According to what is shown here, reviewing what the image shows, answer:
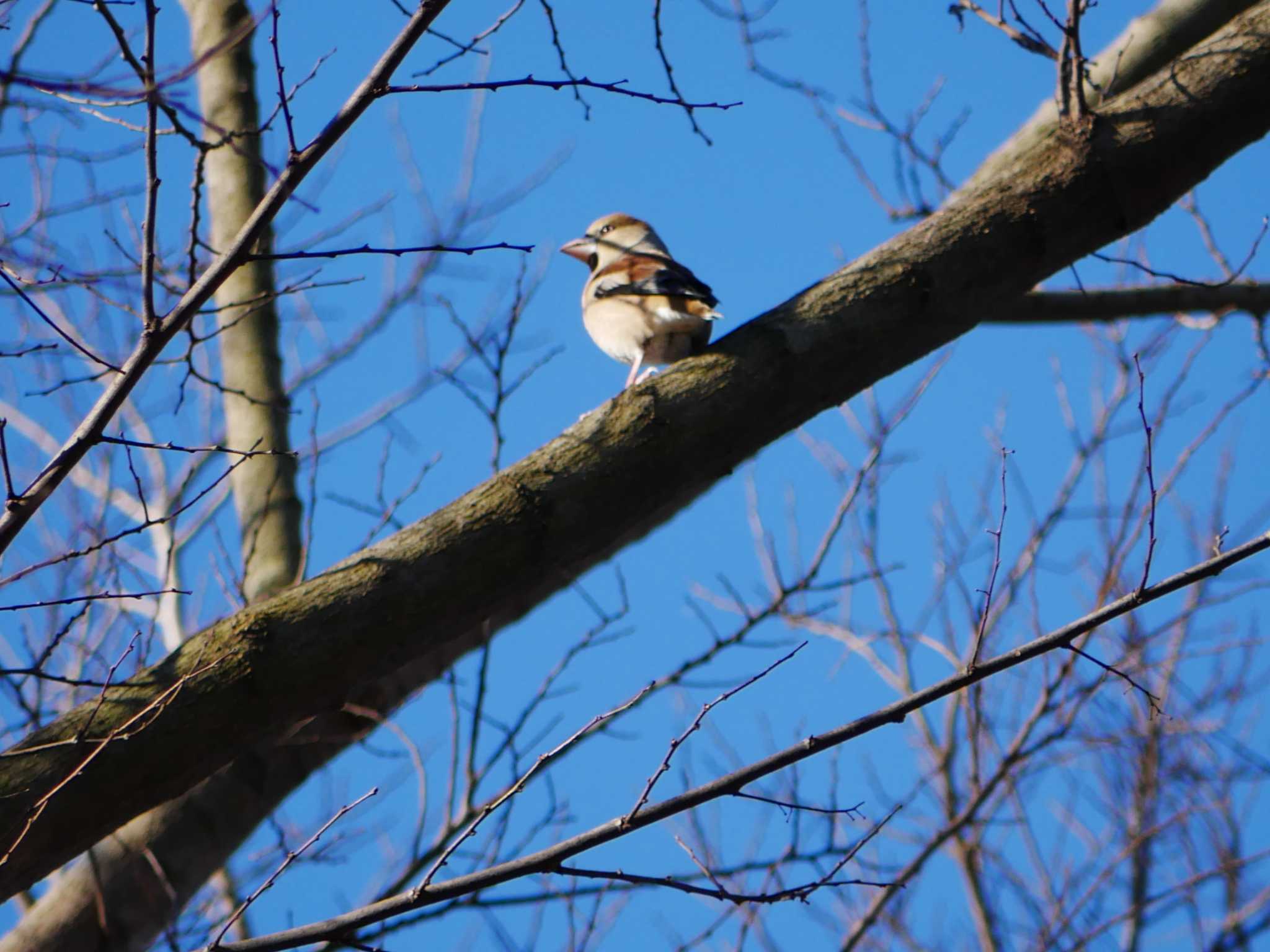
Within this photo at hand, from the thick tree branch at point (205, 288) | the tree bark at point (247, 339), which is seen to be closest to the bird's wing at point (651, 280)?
the tree bark at point (247, 339)

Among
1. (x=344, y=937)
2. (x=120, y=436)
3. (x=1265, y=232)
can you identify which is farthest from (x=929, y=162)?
(x=344, y=937)

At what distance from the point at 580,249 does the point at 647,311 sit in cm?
198

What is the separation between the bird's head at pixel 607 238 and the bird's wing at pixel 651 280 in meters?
0.88

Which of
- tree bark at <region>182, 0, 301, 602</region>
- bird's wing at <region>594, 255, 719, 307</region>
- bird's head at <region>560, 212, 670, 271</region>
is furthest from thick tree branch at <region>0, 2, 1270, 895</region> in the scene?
bird's head at <region>560, 212, 670, 271</region>

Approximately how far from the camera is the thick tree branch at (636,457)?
2383mm

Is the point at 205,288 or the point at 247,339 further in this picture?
the point at 247,339

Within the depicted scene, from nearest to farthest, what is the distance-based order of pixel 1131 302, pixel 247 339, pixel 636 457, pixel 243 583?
1. pixel 636 457
2. pixel 243 583
3. pixel 1131 302
4. pixel 247 339

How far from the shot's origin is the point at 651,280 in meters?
4.18

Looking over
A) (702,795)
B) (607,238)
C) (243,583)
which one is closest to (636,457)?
(702,795)

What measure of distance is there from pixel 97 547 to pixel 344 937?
0.84 metres

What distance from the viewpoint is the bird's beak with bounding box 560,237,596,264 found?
5.95 m

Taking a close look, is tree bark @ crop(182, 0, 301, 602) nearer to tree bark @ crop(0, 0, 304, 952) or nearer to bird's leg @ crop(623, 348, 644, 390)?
tree bark @ crop(0, 0, 304, 952)

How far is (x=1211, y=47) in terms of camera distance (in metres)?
3.25

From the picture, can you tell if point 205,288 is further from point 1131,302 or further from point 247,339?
point 1131,302
